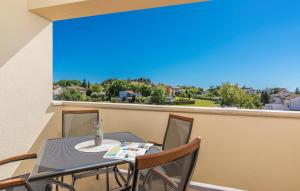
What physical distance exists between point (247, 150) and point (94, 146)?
1754 millimetres

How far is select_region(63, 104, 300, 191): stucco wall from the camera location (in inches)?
91.5

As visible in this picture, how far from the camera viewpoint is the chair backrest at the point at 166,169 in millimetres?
913

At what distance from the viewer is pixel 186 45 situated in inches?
277

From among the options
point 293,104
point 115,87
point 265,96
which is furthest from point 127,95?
point 293,104

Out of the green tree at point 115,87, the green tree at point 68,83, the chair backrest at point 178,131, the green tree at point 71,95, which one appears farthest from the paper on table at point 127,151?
the green tree at point 68,83

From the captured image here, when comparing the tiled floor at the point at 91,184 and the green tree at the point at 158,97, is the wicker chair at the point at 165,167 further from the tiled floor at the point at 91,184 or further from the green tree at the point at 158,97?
the green tree at the point at 158,97

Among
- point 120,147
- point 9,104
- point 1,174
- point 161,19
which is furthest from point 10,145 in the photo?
point 161,19

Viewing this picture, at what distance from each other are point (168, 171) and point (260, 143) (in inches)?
71.9

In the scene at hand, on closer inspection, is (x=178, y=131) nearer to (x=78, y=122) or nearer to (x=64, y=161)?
(x=64, y=161)

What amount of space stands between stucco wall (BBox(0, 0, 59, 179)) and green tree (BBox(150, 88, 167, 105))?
5.44ft

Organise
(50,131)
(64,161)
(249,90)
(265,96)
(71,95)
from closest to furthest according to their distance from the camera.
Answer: (64,161) < (50,131) < (265,96) < (71,95) < (249,90)

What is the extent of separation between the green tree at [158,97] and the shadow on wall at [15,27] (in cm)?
200

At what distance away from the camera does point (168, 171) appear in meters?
1.05

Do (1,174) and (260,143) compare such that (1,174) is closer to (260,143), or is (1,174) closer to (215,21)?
(260,143)
